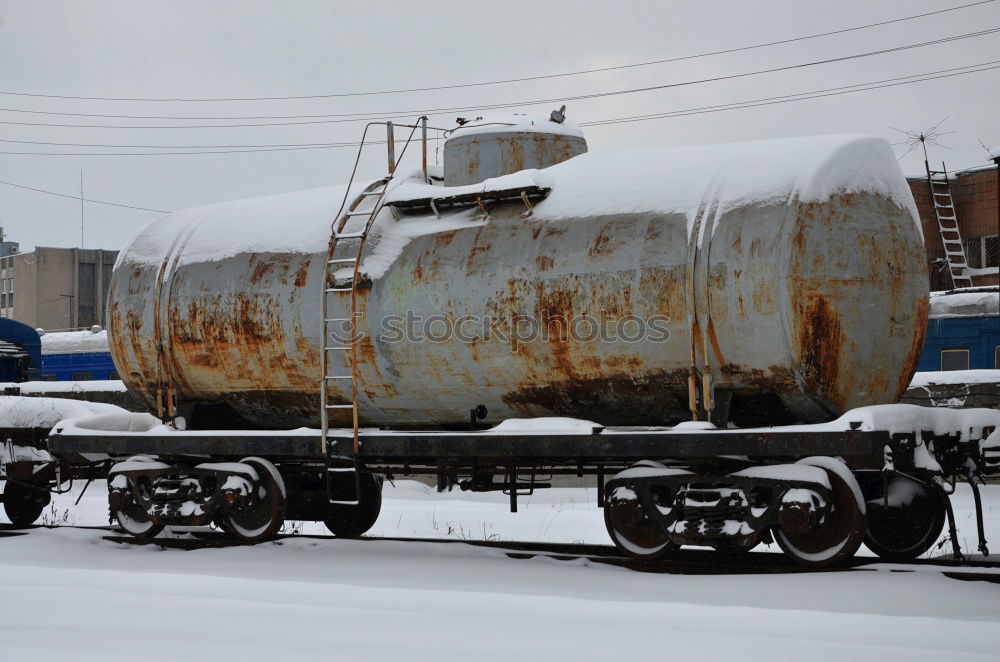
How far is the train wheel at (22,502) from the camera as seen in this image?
1393 centimetres

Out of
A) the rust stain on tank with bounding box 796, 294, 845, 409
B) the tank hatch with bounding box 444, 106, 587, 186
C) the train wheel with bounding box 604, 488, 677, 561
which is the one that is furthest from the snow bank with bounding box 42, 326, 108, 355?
the rust stain on tank with bounding box 796, 294, 845, 409

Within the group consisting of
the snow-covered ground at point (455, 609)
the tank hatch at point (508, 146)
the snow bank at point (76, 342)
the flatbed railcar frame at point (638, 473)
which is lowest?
the snow-covered ground at point (455, 609)

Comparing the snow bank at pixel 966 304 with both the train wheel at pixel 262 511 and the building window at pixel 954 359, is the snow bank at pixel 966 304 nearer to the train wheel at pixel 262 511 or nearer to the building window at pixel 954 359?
the building window at pixel 954 359

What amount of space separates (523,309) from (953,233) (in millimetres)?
27424

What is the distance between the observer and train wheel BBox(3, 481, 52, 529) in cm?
1393

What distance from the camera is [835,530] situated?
28.5 ft

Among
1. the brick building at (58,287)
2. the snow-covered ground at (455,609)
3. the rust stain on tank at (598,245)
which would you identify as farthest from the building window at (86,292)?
the rust stain on tank at (598,245)

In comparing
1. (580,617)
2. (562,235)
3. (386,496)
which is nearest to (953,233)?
(386,496)

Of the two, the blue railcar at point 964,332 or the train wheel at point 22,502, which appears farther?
the blue railcar at point 964,332

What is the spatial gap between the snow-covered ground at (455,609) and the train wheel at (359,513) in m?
2.16

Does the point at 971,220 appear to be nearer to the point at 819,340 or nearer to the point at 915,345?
the point at 915,345

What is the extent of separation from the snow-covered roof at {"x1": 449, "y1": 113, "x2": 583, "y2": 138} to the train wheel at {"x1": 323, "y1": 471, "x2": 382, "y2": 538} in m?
4.13

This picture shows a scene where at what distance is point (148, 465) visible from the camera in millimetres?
11695

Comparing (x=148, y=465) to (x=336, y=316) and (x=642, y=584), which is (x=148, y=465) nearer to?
(x=336, y=316)
